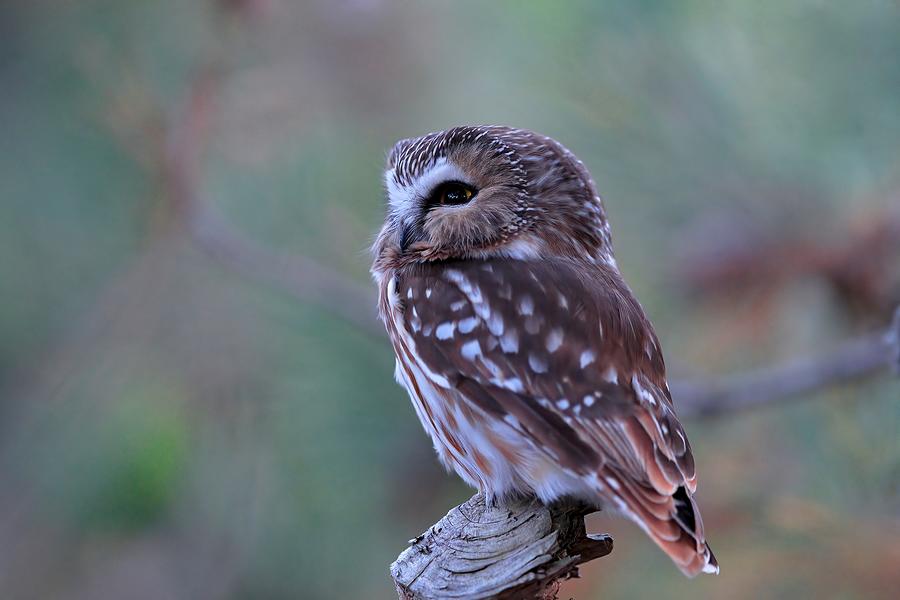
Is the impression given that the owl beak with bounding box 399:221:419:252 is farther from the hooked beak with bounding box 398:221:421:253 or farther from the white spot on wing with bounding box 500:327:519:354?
the white spot on wing with bounding box 500:327:519:354

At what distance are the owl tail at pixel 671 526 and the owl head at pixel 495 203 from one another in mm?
643

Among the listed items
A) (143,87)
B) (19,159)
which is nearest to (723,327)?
(143,87)

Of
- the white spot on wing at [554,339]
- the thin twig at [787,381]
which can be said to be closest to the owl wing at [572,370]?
the white spot on wing at [554,339]

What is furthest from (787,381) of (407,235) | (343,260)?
(343,260)

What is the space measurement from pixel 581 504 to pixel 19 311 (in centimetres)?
282

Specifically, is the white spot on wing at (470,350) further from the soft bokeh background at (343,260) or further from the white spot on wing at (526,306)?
the soft bokeh background at (343,260)

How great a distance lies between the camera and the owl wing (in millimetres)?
1833

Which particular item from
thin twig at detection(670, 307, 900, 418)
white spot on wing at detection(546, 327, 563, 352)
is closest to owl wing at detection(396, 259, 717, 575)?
white spot on wing at detection(546, 327, 563, 352)

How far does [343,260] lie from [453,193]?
3.93 feet

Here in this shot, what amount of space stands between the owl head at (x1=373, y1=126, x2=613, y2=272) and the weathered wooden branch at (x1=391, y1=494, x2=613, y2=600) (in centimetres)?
63

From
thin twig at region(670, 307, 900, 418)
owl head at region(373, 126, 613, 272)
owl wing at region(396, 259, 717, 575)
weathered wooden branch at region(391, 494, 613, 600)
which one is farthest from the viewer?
thin twig at region(670, 307, 900, 418)

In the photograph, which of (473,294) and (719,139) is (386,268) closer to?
(473,294)

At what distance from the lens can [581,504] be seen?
1.89m

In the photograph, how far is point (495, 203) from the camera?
2297 millimetres
